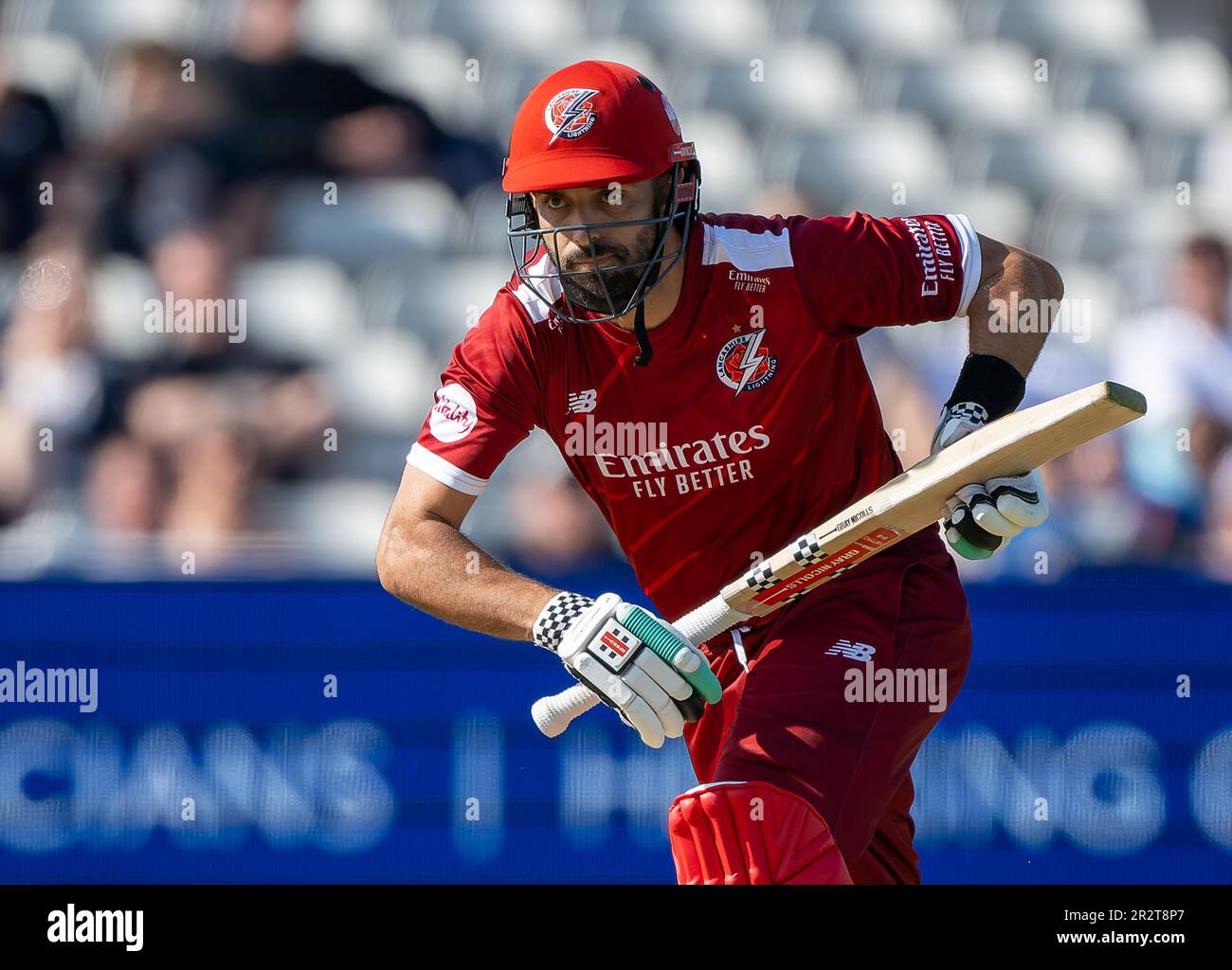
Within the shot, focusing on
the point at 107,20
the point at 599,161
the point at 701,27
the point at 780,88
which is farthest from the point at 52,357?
the point at 599,161

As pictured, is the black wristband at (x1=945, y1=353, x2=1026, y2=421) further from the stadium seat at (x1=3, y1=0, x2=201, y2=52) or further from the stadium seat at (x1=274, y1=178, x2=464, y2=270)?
the stadium seat at (x1=3, y1=0, x2=201, y2=52)

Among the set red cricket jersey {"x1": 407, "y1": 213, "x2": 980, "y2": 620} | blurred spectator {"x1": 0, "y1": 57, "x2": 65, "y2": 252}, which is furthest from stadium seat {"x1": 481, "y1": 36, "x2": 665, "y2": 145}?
red cricket jersey {"x1": 407, "y1": 213, "x2": 980, "y2": 620}

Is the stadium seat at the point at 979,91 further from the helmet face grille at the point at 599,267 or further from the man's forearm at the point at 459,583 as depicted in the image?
the man's forearm at the point at 459,583

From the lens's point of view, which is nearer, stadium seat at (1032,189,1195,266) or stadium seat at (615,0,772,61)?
stadium seat at (1032,189,1195,266)

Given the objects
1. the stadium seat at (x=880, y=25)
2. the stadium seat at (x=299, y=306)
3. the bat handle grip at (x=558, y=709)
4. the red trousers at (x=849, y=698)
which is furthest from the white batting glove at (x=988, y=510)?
the stadium seat at (x=880, y=25)

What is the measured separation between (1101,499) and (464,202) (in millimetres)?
1914

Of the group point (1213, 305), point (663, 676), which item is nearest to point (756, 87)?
point (1213, 305)

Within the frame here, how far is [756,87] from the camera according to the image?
4.75 meters

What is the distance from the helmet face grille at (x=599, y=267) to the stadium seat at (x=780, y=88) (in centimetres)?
216

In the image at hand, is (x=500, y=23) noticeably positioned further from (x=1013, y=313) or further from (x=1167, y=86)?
(x=1013, y=313)

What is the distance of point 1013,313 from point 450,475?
0.94 m

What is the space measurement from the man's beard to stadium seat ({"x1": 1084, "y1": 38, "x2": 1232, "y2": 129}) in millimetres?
2590

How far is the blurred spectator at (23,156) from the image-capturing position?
4.48 metres

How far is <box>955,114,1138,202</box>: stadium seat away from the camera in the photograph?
459 centimetres
